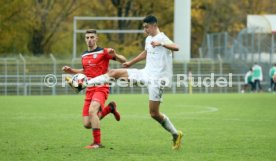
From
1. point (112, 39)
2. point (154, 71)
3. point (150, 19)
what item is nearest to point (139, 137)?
point (154, 71)

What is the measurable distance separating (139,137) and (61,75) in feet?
94.5

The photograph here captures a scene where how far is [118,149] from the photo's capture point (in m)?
12.8

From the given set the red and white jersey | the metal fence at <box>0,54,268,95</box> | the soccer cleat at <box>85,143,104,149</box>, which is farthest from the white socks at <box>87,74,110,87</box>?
the metal fence at <box>0,54,268,95</box>

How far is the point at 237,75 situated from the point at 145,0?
42.0 ft

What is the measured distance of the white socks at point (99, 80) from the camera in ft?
43.3

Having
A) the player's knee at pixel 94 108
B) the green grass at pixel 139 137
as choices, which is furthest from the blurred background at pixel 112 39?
the player's knee at pixel 94 108

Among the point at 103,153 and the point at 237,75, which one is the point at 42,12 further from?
the point at 103,153

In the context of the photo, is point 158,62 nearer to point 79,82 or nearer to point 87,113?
point 79,82

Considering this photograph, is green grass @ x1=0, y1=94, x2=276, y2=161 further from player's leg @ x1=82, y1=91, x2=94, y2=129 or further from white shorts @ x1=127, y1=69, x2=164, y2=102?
white shorts @ x1=127, y1=69, x2=164, y2=102

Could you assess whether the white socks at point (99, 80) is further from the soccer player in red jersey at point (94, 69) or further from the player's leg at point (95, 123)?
the player's leg at point (95, 123)

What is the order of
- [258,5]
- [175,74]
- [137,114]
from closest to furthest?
[137,114] → [175,74] → [258,5]

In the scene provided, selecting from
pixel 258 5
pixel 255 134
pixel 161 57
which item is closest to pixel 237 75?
→ pixel 258 5

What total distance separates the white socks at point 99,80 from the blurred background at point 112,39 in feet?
100.0

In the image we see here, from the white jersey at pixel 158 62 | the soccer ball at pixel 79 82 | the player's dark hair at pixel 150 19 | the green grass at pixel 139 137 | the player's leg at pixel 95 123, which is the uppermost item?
the player's dark hair at pixel 150 19
